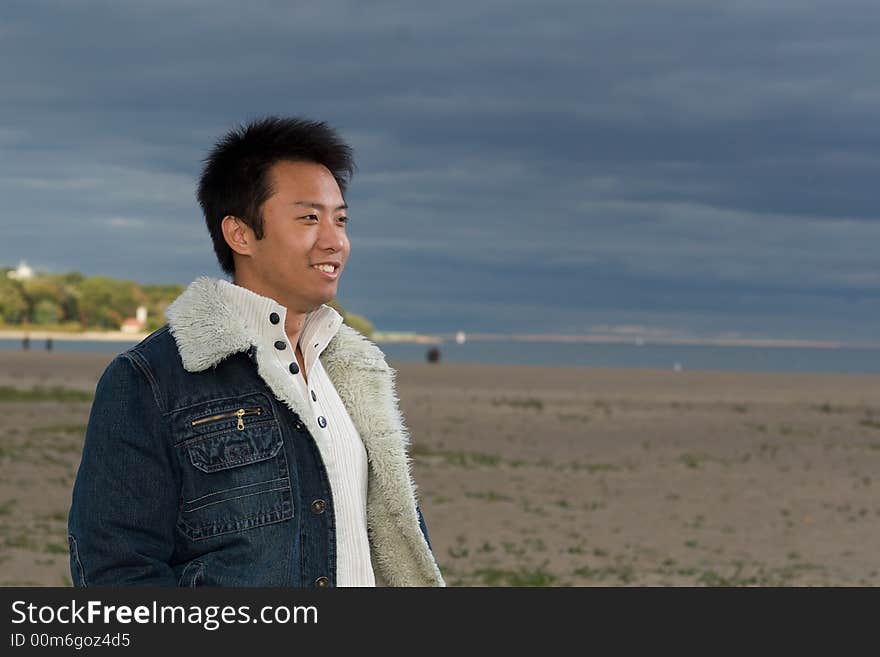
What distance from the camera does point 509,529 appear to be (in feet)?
46.8

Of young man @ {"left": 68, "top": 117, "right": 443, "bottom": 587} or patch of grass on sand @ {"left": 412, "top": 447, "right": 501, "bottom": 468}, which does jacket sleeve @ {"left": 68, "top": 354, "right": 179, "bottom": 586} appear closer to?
young man @ {"left": 68, "top": 117, "right": 443, "bottom": 587}

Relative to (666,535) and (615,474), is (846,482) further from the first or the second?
(666,535)

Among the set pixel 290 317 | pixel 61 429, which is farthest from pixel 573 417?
pixel 290 317

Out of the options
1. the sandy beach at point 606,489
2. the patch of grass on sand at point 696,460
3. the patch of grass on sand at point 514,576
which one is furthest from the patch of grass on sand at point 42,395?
the patch of grass on sand at point 514,576

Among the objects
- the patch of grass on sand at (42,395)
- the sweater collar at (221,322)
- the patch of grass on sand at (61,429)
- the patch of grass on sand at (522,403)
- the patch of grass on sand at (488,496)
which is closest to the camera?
the sweater collar at (221,322)

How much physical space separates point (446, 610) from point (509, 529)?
449 inches

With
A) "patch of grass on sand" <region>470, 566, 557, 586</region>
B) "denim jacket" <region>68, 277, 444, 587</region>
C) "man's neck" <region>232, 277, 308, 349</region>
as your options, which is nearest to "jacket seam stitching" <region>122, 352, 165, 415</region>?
"denim jacket" <region>68, 277, 444, 587</region>

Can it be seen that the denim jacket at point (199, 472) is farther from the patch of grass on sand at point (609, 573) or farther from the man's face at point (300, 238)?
the patch of grass on sand at point (609, 573)

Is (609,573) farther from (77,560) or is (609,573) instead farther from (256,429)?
(77,560)

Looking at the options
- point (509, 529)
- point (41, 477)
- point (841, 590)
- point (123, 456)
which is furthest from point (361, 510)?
point (41, 477)

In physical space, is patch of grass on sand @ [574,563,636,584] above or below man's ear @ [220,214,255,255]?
below

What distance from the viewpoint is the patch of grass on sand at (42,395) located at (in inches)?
1151

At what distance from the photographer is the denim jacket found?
107 inches

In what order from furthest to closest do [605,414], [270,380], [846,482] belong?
[605,414], [846,482], [270,380]
